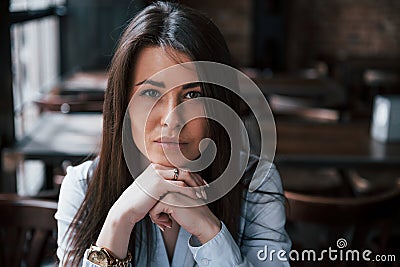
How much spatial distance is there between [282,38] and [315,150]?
520 cm

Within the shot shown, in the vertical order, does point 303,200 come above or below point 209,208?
below

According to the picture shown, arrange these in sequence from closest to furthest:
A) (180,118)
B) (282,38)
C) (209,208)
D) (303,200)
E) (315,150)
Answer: (180,118), (209,208), (303,200), (315,150), (282,38)

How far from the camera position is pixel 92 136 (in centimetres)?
252

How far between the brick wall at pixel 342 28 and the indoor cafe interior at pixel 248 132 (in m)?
1.10

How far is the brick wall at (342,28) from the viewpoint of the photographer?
24.3ft

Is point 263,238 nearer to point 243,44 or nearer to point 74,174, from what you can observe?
point 74,174

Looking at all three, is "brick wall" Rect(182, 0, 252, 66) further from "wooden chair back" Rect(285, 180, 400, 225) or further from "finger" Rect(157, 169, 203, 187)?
"finger" Rect(157, 169, 203, 187)

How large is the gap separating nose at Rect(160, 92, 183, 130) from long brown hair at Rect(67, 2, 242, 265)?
6cm

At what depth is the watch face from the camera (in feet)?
3.38

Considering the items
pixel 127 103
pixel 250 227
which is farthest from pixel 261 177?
pixel 127 103

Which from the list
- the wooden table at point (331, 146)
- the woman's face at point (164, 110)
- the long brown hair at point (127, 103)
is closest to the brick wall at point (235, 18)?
the wooden table at point (331, 146)

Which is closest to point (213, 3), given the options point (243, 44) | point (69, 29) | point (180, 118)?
point (243, 44)

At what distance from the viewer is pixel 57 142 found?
2.40m

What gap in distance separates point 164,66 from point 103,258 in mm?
336
